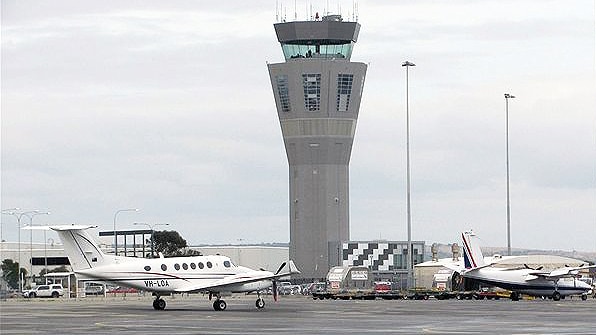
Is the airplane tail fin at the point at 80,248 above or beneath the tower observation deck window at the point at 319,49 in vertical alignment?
beneath

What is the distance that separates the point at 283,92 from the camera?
576 feet

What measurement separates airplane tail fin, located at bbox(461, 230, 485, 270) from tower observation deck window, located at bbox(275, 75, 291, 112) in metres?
66.7

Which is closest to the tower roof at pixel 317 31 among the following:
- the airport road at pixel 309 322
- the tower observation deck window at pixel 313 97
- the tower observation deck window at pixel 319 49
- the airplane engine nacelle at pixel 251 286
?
the tower observation deck window at pixel 319 49

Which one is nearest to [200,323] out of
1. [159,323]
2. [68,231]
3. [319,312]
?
[159,323]

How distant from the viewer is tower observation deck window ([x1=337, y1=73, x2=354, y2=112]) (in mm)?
173500

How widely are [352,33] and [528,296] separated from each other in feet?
238

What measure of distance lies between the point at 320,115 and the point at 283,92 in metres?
6.58

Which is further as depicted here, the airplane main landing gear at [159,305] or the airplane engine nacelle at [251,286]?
the airplane engine nacelle at [251,286]

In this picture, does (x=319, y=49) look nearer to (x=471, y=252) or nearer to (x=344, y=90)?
(x=344, y=90)

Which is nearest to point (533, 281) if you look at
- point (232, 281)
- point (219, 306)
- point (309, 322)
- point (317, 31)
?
point (232, 281)

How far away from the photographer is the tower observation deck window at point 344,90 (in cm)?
17350

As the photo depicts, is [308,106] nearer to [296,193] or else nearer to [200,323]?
[296,193]

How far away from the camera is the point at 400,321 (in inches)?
2283

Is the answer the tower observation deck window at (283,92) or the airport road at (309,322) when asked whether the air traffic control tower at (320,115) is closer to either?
the tower observation deck window at (283,92)
